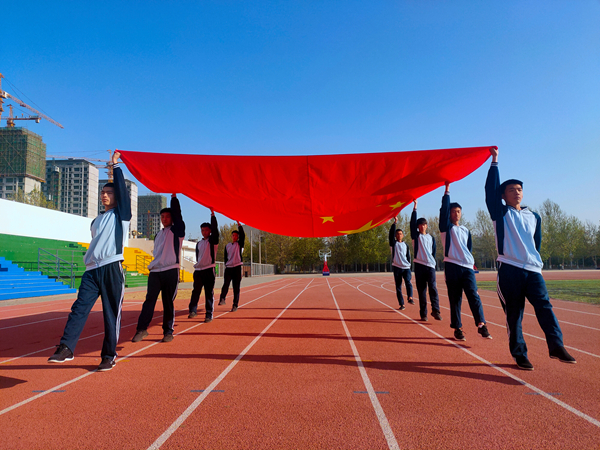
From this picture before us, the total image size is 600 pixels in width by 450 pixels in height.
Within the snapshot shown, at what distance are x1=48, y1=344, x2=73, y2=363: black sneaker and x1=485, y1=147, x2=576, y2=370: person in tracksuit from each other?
15.4 feet

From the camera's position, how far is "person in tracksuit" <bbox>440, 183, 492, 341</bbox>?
530 centimetres

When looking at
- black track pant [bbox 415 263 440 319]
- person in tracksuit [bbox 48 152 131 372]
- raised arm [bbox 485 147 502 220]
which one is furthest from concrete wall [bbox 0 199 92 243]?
raised arm [bbox 485 147 502 220]

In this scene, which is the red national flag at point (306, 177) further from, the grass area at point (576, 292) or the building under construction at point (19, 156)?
the building under construction at point (19, 156)

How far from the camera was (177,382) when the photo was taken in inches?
138

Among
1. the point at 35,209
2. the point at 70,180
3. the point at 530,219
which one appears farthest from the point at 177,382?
the point at 70,180

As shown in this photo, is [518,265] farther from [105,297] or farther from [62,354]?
[62,354]

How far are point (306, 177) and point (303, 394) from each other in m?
3.60

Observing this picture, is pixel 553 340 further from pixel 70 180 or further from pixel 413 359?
pixel 70 180

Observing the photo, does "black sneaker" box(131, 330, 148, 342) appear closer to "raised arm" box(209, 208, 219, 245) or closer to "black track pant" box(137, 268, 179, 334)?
"black track pant" box(137, 268, 179, 334)

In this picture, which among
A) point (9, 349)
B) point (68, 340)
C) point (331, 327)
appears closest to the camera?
point (68, 340)

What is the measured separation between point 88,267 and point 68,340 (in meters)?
0.82

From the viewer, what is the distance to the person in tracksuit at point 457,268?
5301mm

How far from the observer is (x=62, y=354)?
11.1 ft

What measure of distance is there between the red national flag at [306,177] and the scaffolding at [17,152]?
102 meters
